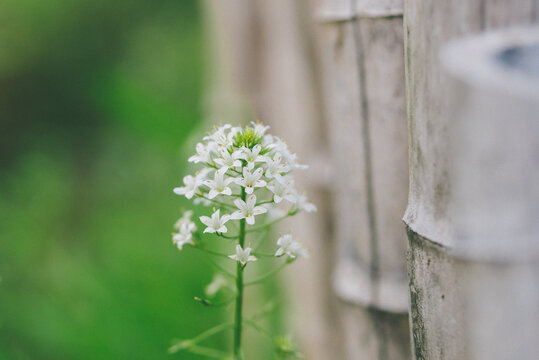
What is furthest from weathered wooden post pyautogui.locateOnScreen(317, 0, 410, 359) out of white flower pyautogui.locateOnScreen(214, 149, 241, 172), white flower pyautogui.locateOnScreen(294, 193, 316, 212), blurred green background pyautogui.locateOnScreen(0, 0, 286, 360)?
blurred green background pyautogui.locateOnScreen(0, 0, 286, 360)

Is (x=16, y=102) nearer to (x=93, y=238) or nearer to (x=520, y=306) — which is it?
(x=93, y=238)

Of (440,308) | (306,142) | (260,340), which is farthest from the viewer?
(260,340)

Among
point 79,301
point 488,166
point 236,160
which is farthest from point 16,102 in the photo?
point 488,166

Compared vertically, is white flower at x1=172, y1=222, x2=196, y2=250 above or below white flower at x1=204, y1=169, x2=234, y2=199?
below

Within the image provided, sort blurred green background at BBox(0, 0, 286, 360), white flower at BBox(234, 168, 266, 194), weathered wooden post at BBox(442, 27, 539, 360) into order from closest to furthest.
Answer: weathered wooden post at BBox(442, 27, 539, 360) < white flower at BBox(234, 168, 266, 194) < blurred green background at BBox(0, 0, 286, 360)

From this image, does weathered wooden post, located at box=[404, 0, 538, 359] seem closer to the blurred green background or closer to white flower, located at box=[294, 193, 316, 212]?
white flower, located at box=[294, 193, 316, 212]

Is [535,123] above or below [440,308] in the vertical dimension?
above
